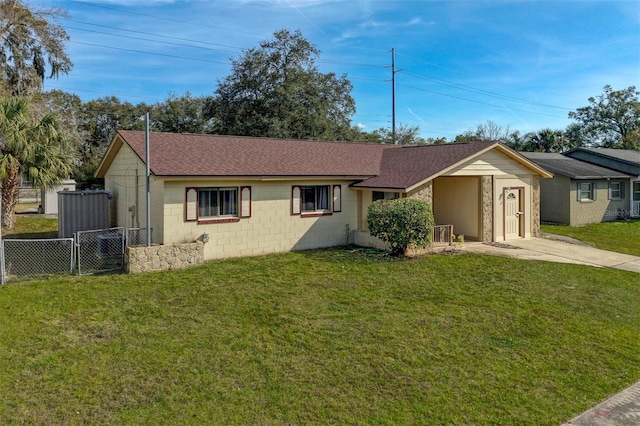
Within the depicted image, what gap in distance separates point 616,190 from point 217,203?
23.7 m

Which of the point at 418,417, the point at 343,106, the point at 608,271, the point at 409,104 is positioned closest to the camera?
the point at 418,417

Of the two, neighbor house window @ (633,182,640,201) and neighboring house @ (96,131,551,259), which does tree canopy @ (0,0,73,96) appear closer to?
neighboring house @ (96,131,551,259)

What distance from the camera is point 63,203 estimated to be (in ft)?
46.6

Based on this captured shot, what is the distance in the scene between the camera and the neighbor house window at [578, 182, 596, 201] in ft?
74.3

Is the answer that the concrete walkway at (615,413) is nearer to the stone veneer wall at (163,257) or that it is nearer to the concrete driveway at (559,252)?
the concrete driveway at (559,252)

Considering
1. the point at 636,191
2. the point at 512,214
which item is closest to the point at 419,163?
the point at 512,214

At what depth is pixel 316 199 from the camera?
1537 centimetres

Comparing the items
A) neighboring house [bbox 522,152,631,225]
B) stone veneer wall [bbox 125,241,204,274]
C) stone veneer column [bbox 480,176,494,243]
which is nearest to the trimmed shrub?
stone veneer column [bbox 480,176,494,243]

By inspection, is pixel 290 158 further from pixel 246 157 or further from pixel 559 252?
pixel 559 252

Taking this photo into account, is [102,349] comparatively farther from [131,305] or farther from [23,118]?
[23,118]

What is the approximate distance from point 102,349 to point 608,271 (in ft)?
42.2

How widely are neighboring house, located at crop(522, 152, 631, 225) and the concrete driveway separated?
21.2ft

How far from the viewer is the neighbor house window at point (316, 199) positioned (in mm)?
14734

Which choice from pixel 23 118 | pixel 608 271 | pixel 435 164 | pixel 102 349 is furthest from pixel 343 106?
pixel 102 349
